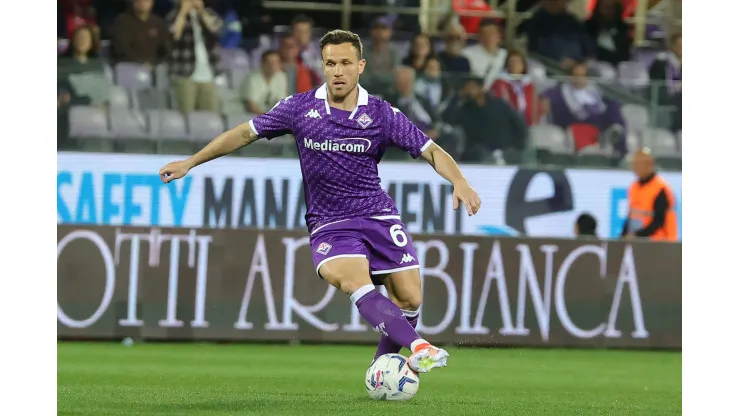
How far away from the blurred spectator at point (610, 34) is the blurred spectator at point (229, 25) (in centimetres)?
465

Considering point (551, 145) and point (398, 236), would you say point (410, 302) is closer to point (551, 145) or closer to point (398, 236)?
point (398, 236)

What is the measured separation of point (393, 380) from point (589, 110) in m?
8.79

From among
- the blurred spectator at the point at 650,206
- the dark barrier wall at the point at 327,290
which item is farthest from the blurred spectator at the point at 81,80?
the blurred spectator at the point at 650,206

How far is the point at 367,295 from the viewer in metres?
7.46

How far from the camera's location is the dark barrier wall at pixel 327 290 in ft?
43.4

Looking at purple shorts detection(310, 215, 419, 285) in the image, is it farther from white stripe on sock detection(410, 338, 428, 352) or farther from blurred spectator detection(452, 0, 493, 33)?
blurred spectator detection(452, 0, 493, 33)

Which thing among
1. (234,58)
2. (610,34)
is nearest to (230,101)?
(234,58)

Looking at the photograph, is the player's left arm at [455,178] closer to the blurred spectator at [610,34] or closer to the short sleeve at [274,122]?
the short sleeve at [274,122]

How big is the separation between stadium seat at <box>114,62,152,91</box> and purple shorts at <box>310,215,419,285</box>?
7336 millimetres

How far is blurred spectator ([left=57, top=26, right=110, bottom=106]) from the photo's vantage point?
14.2 meters

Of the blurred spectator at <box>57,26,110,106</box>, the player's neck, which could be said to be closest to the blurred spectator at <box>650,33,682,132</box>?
the blurred spectator at <box>57,26,110,106</box>

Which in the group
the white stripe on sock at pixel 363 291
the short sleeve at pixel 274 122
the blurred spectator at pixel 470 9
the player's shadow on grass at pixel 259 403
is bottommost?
the player's shadow on grass at pixel 259 403

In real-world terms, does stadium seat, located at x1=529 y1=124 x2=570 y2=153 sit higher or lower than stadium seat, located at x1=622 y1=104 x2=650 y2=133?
lower
